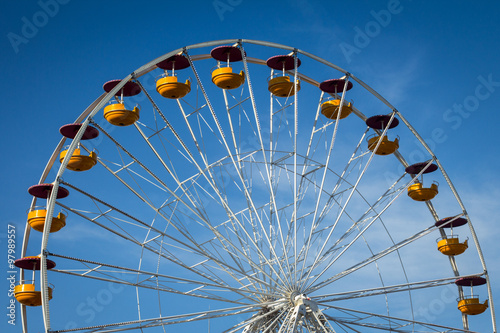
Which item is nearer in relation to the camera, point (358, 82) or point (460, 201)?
point (358, 82)

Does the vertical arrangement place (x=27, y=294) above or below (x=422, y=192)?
below

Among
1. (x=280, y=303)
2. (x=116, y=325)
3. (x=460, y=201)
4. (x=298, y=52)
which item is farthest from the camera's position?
(x=460, y=201)

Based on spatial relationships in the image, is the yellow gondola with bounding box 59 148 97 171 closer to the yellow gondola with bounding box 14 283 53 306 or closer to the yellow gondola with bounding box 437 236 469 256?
the yellow gondola with bounding box 14 283 53 306

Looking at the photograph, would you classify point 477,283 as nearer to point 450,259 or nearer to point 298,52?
point 450,259

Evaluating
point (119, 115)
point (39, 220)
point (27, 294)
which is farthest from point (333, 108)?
point (27, 294)

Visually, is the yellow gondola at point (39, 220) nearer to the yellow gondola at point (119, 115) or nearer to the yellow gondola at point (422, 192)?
the yellow gondola at point (119, 115)

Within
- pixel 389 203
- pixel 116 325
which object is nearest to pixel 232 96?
pixel 389 203

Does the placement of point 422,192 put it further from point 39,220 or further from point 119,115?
point 39,220

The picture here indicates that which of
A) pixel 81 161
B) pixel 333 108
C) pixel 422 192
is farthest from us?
pixel 422 192

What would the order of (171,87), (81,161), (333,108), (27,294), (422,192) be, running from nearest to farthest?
1. (171,87)
2. (81,161)
3. (27,294)
4. (333,108)
5. (422,192)

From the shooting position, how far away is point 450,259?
30922mm

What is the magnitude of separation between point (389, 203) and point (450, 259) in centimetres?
562

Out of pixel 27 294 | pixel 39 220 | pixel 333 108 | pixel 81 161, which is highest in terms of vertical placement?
pixel 333 108

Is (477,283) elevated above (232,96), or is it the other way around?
(232,96)
